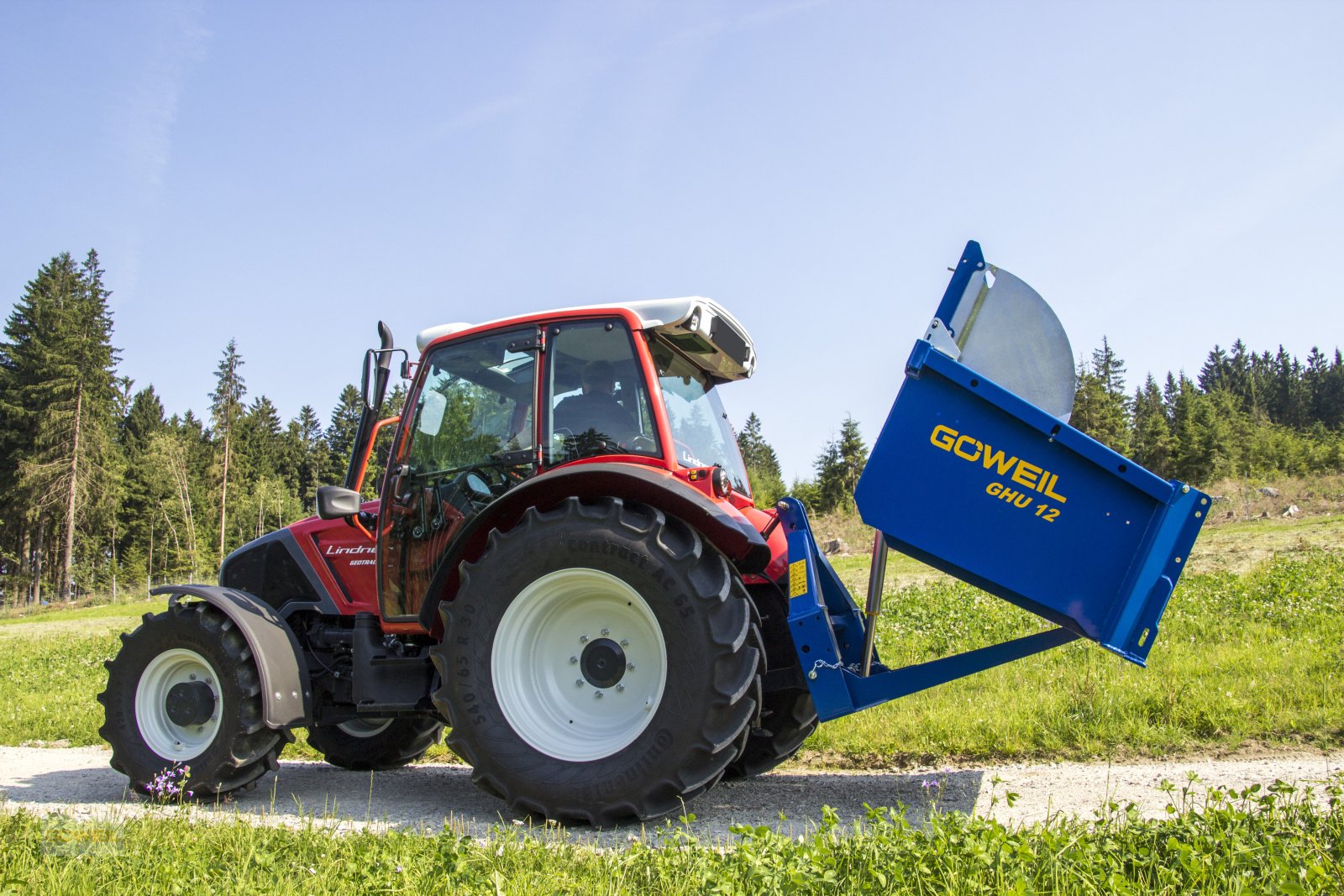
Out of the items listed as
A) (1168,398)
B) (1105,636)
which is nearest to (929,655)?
(1105,636)

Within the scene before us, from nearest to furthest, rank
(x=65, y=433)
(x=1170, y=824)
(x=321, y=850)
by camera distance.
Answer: (x=1170, y=824), (x=321, y=850), (x=65, y=433)

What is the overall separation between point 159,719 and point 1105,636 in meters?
4.93

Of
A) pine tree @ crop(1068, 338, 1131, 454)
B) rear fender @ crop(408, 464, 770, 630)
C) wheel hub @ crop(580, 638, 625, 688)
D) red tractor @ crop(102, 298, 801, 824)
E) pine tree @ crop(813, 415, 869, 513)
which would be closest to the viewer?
red tractor @ crop(102, 298, 801, 824)

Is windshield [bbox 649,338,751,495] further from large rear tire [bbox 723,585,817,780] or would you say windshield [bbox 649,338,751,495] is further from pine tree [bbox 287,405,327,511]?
pine tree [bbox 287,405,327,511]

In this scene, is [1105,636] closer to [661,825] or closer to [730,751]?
[730,751]

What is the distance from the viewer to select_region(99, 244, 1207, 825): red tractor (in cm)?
351

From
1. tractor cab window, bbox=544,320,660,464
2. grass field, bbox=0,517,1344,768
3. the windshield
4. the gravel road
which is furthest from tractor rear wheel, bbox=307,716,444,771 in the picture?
the windshield

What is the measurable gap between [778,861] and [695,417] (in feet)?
8.96

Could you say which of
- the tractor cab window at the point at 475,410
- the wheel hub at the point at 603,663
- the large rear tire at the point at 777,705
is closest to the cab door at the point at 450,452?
the tractor cab window at the point at 475,410

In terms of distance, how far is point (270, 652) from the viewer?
4.72 m

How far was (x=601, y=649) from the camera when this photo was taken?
13.3ft

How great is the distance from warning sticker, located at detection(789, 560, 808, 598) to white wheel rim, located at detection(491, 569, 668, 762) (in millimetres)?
659

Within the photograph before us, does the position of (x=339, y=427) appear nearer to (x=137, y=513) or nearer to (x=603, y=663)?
(x=137, y=513)

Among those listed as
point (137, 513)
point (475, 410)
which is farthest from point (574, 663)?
point (137, 513)
